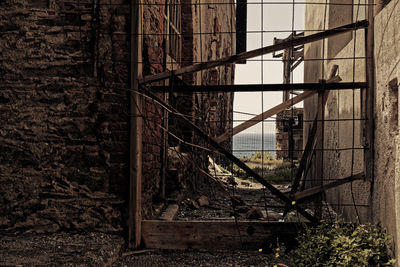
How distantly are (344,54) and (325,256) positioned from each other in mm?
2767

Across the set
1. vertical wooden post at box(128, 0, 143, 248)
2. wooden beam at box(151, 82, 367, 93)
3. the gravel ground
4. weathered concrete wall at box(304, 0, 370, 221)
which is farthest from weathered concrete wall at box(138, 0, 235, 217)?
weathered concrete wall at box(304, 0, 370, 221)

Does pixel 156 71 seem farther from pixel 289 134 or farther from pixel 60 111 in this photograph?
pixel 289 134

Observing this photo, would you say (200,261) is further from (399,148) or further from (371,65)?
(371,65)

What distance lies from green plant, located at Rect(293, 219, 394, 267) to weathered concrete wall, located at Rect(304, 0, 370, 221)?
58 cm

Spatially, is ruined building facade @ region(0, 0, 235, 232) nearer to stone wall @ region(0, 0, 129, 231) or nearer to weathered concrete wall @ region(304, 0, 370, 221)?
stone wall @ region(0, 0, 129, 231)

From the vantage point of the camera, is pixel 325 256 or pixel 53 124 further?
pixel 53 124

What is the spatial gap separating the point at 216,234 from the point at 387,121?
1.73 meters

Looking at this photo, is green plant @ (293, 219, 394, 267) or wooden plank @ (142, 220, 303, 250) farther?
wooden plank @ (142, 220, 303, 250)

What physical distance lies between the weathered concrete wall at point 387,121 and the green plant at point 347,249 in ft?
0.43

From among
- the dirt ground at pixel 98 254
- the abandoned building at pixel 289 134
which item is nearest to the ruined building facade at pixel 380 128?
the dirt ground at pixel 98 254

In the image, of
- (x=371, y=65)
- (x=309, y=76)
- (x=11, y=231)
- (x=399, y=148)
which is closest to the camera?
(x=399, y=148)

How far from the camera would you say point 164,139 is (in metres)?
4.91

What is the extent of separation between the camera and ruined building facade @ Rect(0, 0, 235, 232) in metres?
3.50

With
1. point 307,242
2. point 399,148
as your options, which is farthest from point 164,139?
point 399,148
